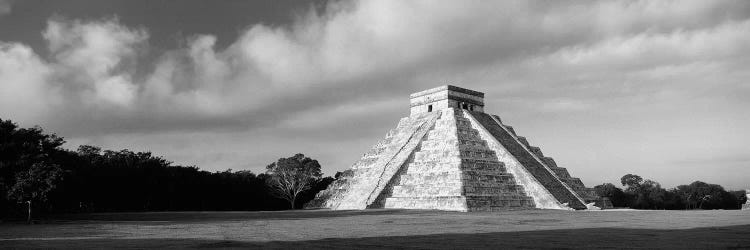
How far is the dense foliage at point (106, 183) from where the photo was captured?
23094 millimetres

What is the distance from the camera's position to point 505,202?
31141 millimetres

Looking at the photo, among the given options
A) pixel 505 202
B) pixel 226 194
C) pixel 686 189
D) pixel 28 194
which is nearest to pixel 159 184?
pixel 226 194

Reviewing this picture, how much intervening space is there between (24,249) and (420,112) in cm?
3563

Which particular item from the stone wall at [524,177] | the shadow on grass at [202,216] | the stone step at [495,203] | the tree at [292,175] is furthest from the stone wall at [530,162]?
the tree at [292,175]

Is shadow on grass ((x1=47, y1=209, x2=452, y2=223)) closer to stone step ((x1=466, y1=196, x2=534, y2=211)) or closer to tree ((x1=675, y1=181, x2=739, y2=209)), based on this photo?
stone step ((x1=466, y1=196, x2=534, y2=211))

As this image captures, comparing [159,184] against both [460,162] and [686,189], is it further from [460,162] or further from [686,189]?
[686,189]

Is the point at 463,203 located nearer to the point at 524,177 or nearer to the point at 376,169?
the point at 524,177

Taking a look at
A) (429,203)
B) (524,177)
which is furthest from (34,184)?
(524,177)

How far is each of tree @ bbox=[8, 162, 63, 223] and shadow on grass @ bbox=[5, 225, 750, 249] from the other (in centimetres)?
1064

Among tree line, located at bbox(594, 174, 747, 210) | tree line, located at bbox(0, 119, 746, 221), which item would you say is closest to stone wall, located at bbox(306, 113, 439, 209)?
tree line, located at bbox(0, 119, 746, 221)

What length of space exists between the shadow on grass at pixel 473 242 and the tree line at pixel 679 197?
50.6 metres

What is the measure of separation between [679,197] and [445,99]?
40801mm

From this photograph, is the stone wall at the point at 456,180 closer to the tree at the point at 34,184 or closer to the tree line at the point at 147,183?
the tree line at the point at 147,183

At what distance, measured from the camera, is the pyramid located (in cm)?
3136
